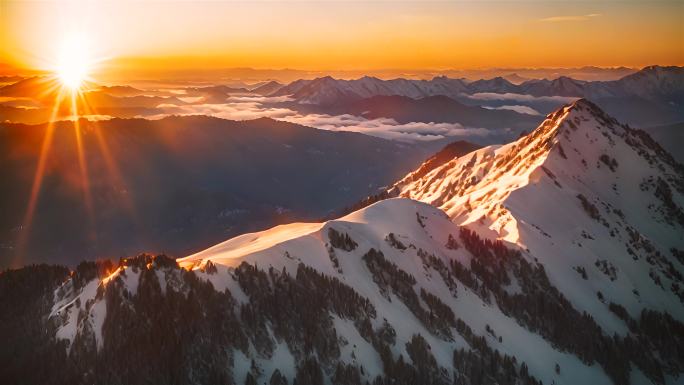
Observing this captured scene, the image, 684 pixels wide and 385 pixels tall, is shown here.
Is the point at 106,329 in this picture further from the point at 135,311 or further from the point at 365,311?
the point at 365,311

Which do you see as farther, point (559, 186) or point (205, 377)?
point (559, 186)

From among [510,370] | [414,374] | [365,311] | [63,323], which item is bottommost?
[510,370]

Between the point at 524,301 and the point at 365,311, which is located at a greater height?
the point at 365,311

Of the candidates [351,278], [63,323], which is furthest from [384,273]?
[63,323]

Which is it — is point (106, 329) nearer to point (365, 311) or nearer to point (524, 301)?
point (365, 311)

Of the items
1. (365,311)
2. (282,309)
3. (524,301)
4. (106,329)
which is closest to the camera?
(106,329)

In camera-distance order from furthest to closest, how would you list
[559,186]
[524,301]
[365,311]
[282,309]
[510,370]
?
[559,186], [524,301], [510,370], [365,311], [282,309]
